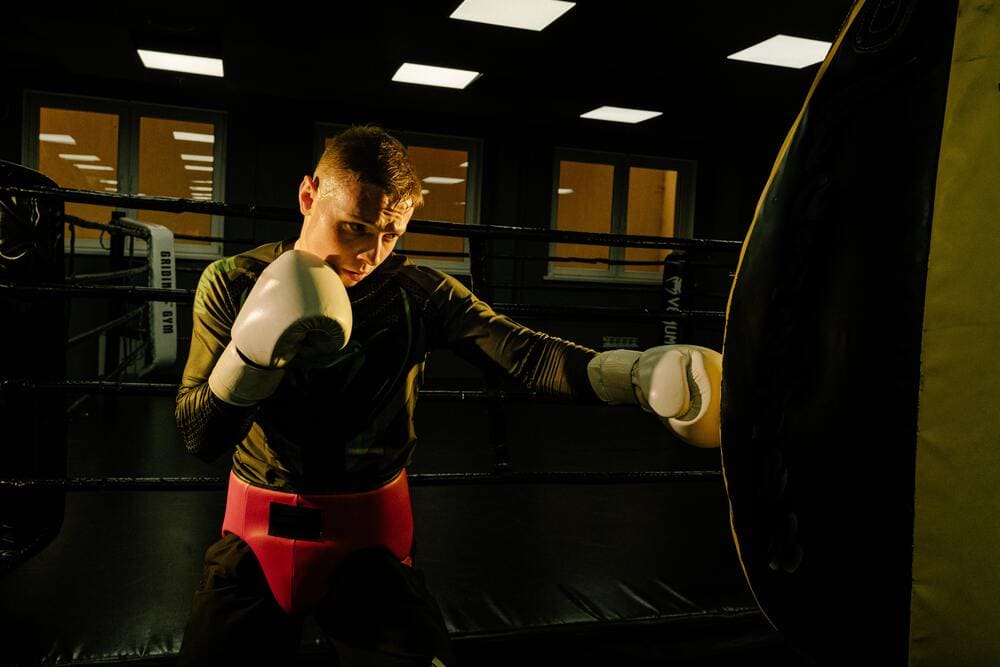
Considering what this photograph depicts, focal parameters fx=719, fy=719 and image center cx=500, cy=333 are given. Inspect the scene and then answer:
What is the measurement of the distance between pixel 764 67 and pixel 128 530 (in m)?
5.02

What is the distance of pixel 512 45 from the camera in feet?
16.2

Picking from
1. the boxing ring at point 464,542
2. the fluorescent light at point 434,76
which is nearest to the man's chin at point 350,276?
the boxing ring at point 464,542

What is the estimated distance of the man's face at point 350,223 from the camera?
104cm

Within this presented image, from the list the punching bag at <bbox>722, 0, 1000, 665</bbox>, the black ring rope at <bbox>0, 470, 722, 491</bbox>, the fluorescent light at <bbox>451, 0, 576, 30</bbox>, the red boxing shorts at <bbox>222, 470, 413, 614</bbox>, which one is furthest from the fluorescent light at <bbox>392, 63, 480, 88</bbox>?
the punching bag at <bbox>722, 0, 1000, 665</bbox>

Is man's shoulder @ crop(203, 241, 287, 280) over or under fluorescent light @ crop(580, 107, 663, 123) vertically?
under

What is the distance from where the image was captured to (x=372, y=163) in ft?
3.43

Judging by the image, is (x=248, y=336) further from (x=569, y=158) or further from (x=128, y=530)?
(x=569, y=158)

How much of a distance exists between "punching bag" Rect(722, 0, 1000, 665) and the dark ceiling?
4.02m

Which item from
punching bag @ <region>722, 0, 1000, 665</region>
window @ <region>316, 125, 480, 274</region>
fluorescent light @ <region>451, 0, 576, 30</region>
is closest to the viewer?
punching bag @ <region>722, 0, 1000, 665</region>

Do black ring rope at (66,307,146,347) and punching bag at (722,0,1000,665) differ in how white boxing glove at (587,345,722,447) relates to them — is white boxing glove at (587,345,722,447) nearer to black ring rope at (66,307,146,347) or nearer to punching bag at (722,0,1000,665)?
punching bag at (722,0,1000,665)

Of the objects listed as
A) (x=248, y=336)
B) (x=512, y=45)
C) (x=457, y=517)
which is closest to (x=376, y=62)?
(x=512, y=45)

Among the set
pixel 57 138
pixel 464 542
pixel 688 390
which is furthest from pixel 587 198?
pixel 688 390

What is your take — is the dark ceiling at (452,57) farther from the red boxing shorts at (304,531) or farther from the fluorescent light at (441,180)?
the red boxing shorts at (304,531)

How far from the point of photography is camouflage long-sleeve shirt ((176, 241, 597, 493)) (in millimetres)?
1067
